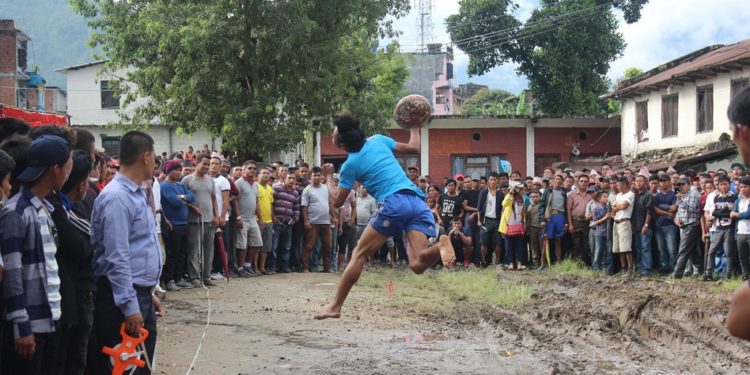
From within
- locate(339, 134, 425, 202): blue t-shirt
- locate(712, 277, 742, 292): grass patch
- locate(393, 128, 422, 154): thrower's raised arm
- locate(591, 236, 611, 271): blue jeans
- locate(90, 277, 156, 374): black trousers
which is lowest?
locate(712, 277, 742, 292): grass patch

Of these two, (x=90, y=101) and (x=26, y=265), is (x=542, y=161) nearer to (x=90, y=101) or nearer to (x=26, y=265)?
(x=90, y=101)

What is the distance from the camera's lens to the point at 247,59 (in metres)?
28.5

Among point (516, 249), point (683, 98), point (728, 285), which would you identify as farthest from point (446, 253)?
point (683, 98)

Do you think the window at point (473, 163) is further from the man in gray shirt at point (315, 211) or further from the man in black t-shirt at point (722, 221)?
the man in black t-shirt at point (722, 221)

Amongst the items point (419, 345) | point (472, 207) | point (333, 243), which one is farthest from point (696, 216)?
point (419, 345)

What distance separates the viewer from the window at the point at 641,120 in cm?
3716

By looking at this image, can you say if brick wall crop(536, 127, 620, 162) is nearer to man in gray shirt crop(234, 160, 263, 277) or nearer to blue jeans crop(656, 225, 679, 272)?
blue jeans crop(656, 225, 679, 272)

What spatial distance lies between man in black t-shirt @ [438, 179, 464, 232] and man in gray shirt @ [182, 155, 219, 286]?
7.92 metres

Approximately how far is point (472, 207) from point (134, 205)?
1675 cm

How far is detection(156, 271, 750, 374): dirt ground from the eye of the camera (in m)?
9.14

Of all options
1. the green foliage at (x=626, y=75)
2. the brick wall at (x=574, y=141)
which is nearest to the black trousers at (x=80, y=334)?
the brick wall at (x=574, y=141)

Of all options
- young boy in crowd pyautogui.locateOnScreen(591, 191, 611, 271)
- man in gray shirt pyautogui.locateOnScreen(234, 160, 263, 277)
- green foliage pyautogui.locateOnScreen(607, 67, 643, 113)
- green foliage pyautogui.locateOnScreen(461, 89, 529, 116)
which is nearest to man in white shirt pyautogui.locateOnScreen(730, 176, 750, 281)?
young boy in crowd pyautogui.locateOnScreen(591, 191, 611, 271)

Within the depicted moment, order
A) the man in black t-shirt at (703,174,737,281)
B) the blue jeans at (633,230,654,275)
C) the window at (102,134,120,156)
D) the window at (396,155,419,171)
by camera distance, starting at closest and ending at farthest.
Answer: the man in black t-shirt at (703,174,737,281) < the blue jeans at (633,230,654,275) < the window at (396,155,419,171) < the window at (102,134,120,156)

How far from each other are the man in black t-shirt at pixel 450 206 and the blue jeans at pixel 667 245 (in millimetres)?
5241
